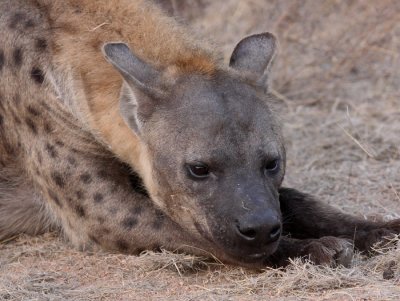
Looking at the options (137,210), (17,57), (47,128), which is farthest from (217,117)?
(17,57)

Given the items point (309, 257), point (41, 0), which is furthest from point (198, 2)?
point (309, 257)

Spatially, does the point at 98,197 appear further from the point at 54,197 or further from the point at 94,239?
the point at 54,197

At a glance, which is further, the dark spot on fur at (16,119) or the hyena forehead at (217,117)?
the dark spot on fur at (16,119)

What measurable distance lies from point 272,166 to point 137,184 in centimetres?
85

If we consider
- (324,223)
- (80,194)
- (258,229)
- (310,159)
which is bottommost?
(310,159)

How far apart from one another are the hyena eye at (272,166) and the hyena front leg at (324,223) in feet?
1.92

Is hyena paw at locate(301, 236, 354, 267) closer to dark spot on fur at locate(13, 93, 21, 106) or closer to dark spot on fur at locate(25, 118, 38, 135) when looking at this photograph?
dark spot on fur at locate(25, 118, 38, 135)

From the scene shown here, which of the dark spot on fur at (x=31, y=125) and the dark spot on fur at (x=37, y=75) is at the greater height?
the dark spot on fur at (x=37, y=75)

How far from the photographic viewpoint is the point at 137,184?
5.16 metres

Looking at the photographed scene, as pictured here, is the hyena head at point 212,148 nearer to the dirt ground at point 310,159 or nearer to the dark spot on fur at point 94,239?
the dirt ground at point 310,159

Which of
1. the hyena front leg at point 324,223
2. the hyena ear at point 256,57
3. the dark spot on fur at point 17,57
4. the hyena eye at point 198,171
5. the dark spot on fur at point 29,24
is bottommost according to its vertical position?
the hyena front leg at point 324,223

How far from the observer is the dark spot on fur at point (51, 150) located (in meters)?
5.20

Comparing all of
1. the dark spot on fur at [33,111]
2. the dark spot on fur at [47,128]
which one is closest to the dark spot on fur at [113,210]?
the dark spot on fur at [47,128]

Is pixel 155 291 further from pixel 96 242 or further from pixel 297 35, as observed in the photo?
pixel 297 35
